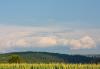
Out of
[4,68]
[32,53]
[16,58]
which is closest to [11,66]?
[4,68]

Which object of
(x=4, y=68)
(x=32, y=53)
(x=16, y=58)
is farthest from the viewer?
(x=32, y=53)

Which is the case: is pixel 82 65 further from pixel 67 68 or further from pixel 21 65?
pixel 21 65

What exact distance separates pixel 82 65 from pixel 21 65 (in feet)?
15.8

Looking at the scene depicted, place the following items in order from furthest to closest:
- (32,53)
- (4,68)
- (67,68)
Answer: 1. (32,53)
2. (4,68)
3. (67,68)

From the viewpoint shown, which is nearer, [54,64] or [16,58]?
[54,64]

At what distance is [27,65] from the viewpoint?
30297 mm

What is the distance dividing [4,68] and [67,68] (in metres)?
5.36

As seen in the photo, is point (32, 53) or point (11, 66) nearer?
point (11, 66)

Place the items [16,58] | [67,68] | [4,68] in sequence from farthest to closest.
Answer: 1. [16,58]
2. [4,68]
3. [67,68]

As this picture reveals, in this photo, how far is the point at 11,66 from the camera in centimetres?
3053

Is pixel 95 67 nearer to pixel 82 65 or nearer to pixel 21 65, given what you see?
pixel 82 65

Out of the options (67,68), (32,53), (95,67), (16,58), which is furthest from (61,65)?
(32,53)

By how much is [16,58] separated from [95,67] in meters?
30.7

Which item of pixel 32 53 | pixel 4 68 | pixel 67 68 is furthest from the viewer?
pixel 32 53
